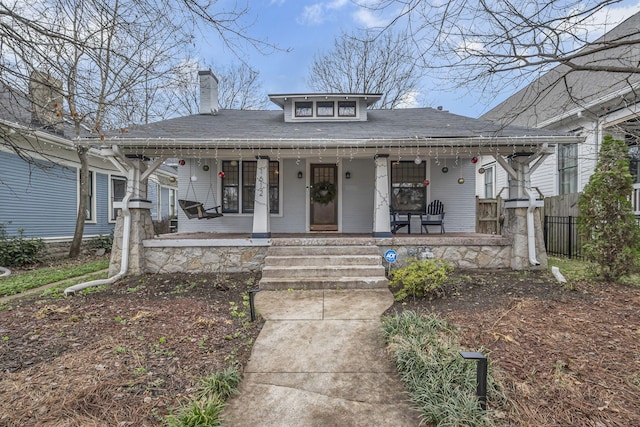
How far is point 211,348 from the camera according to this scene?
3.20 metres

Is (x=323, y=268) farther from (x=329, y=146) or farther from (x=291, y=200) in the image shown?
(x=291, y=200)

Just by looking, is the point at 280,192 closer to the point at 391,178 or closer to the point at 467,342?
the point at 391,178

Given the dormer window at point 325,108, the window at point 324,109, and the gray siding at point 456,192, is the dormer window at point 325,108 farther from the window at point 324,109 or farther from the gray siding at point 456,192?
the gray siding at point 456,192

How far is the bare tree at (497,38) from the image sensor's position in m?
3.40

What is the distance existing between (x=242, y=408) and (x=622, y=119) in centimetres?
1033

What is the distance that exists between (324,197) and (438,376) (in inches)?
246

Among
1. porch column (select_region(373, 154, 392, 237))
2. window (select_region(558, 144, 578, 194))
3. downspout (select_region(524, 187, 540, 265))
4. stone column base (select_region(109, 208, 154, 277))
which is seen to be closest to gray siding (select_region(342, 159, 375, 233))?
porch column (select_region(373, 154, 392, 237))

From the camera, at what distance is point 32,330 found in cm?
363

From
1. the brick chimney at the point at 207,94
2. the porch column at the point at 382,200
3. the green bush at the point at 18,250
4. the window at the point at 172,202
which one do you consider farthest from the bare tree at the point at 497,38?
the window at the point at 172,202

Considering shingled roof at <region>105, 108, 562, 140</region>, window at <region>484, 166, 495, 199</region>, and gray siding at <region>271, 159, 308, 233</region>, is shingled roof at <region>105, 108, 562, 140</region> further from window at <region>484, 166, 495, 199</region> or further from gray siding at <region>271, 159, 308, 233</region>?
window at <region>484, 166, 495, 199</region>

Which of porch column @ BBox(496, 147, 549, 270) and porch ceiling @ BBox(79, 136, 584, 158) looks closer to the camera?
porch ceiling @ BBox(79, 136, 584, 158)

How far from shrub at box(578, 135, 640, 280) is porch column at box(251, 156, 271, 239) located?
557 centimetres

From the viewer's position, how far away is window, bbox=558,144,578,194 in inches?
364

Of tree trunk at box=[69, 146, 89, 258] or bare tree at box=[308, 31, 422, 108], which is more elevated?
bare tree at box=[308, 31, 422, 108]
